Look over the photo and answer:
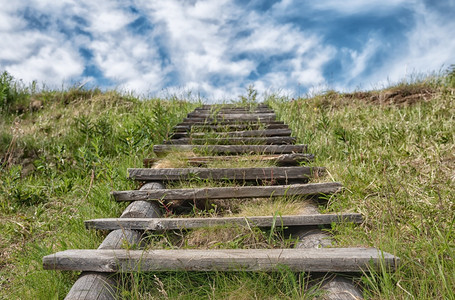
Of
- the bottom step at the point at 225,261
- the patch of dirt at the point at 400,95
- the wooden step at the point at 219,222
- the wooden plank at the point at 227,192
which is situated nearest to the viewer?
the bottom step at the point at 225,261

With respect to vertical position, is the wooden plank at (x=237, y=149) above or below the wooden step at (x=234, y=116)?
below

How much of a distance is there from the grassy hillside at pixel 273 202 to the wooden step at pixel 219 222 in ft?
0.29

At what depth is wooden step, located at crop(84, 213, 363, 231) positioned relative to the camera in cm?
289

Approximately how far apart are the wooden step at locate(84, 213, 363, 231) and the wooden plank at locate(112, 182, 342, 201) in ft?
1.97

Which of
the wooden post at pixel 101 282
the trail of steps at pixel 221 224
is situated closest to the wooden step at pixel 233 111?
the trail of steps at pixel 221 224

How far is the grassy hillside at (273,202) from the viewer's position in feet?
7.19

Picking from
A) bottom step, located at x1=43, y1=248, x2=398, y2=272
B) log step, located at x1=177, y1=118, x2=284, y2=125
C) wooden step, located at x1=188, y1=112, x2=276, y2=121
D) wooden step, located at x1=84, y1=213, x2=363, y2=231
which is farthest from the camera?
wooden step, located at x1=188, y1=112, x2=276, y2=121

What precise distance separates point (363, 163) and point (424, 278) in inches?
91.7

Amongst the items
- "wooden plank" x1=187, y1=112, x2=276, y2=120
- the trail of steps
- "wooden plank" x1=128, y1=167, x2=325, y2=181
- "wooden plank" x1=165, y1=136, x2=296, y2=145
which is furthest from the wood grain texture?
"wooden plank" x1=128, y1=167, x2=325, y2=181

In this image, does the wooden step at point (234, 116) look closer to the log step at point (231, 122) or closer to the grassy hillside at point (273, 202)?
the log step at point (231, 122)

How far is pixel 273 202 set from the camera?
3.62 metres

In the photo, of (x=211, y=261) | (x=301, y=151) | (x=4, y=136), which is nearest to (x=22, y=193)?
(x=4, y=136)

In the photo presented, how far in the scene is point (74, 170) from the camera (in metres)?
5.59

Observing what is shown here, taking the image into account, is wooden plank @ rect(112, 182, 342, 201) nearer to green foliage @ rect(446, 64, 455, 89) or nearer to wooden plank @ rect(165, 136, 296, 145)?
wooden plank @ rect(165, 136, 296, 145)
